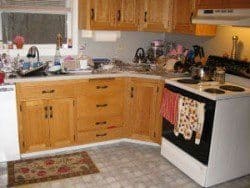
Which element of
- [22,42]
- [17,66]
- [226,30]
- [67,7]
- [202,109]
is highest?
[67,7]

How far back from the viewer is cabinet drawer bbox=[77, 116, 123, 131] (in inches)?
137

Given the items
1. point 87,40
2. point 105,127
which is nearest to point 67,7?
point 87,40

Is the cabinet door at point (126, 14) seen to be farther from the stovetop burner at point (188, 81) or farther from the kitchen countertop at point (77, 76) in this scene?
the stovetop burner at point (188, 81)

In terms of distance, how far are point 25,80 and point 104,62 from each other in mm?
1121

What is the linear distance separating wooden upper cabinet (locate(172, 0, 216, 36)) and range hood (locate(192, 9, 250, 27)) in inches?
7.2

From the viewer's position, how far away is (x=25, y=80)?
3064mm

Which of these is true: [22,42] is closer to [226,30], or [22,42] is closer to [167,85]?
[167,85]

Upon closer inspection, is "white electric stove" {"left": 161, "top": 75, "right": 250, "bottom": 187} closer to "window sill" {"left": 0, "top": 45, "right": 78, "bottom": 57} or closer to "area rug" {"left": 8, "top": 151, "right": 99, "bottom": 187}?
"area rug" {"left": 8, "top": 151, "right": 99, "bottom": 187}

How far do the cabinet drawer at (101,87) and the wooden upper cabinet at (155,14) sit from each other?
840 millimetres

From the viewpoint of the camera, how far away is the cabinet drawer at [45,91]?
310cm

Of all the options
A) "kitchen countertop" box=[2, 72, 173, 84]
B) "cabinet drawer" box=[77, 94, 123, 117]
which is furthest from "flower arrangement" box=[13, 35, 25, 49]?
"cabinet drawer" box=[77, 94, 123, 117]

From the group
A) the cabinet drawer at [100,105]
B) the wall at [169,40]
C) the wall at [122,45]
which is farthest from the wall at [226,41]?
the cabinet drawer at [100,105]

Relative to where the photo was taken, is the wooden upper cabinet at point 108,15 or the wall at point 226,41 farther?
the wooden upper cabinet at point 108,15

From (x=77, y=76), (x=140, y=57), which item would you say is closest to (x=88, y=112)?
(x=77, y=76)
